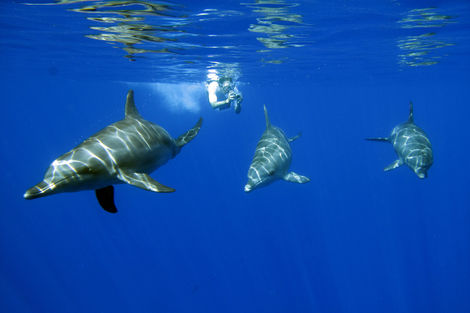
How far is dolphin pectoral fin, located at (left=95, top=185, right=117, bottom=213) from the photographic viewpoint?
5004 millimetres

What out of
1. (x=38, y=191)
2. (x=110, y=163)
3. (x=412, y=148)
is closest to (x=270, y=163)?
(x=110, y=163)

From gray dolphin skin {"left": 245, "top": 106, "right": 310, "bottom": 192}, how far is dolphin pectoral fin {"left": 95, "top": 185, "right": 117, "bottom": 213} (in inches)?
121

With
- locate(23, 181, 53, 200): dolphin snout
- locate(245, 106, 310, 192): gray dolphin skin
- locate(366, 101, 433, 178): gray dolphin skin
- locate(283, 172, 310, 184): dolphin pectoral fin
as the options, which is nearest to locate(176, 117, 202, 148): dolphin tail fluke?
locate(245, 106, 310, 192): gray dolphin skin

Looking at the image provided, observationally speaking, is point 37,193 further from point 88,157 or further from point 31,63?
point 31,63

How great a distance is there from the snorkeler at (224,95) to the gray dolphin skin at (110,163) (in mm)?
8574

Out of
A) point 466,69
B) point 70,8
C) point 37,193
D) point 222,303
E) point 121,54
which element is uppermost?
point 70,8

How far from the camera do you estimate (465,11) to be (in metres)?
11.2

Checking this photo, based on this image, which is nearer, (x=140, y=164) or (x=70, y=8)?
(x=140, y=164)

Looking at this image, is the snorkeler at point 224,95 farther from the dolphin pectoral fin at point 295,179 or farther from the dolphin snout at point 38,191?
the dolphin snout at point 38,191

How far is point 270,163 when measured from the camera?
8.01 meters

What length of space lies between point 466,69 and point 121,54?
95.7 feet

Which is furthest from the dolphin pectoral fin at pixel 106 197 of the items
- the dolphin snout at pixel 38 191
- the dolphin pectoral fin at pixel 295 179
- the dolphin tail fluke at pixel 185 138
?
the dolphin pectoral fin at pixel 295 179

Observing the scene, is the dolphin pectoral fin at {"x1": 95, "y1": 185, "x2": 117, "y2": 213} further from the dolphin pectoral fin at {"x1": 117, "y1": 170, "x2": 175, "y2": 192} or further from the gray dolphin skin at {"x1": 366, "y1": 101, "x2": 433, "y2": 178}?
the gray dolphin skin at {"x1": 366, "y1": 101, "x2": 433, "y2": 178}

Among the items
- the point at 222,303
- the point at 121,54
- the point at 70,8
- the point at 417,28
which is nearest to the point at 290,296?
the point at 222,303
